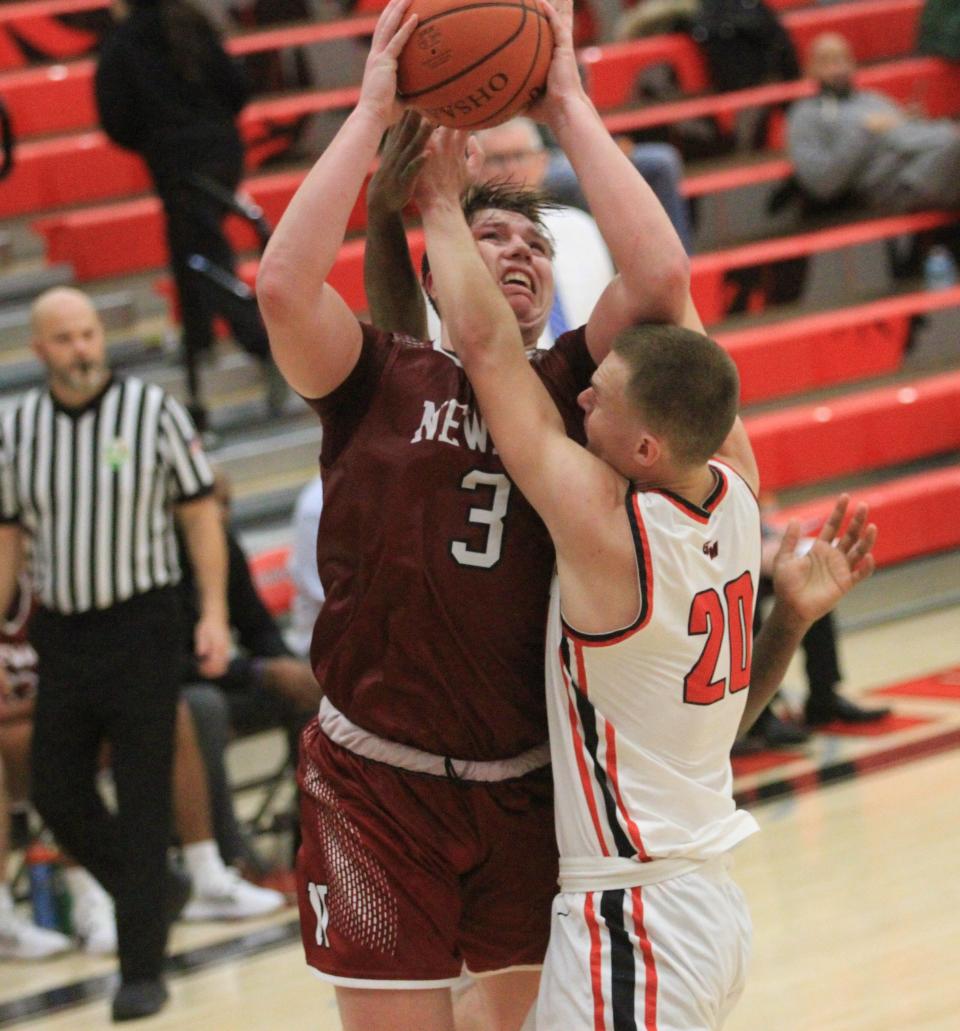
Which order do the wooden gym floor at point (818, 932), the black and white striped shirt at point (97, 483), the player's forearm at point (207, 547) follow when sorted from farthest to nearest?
the player's forearm at point (207, 547)
the black and white striped shirt at point (97, 483)
the wooden gym floor at point (818, 932)

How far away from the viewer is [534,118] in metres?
2.47

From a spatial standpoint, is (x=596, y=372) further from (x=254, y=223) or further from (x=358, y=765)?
(x=254, y=223)

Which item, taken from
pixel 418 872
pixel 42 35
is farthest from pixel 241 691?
pixel 42 35

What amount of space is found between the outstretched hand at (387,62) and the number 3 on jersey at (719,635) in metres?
0.78

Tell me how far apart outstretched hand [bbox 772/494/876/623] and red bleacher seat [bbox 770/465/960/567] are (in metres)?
4.50

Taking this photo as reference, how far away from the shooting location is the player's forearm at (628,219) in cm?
234

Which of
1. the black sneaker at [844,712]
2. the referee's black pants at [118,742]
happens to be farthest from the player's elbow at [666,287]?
the black sneaker at [844,712]

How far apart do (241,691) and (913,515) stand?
3.22 m

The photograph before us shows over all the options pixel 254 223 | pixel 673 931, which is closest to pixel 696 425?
pixel 673 931

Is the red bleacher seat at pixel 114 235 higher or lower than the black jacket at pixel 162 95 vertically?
lower

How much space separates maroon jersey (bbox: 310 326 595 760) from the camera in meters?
2.44

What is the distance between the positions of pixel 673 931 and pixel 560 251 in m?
1.96

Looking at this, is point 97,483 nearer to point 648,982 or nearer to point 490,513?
point 490,513

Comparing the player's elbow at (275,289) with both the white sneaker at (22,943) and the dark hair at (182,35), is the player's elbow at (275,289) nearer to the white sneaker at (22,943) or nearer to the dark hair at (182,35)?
the white sneaker at (22,943)
